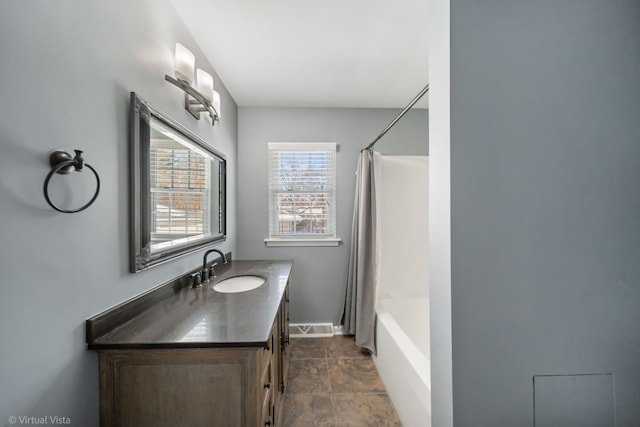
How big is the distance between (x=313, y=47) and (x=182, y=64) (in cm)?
90

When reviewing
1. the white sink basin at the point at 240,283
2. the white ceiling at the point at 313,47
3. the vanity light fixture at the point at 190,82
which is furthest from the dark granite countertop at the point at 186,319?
the white ceiling at the point at 313,47

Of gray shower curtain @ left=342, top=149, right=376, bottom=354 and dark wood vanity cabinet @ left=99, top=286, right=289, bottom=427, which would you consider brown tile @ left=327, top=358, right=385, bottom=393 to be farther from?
dark wood vanity cabinet @ left=99, top=286, right=289, bottom=427

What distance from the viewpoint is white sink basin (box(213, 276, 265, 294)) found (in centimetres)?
179

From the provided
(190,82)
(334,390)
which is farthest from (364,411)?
(190,82)

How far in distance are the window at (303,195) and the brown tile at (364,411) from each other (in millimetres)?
1387

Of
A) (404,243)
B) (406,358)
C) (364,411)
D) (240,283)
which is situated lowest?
(364,411)

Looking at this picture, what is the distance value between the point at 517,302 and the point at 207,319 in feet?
3.95

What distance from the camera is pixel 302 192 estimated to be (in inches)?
110

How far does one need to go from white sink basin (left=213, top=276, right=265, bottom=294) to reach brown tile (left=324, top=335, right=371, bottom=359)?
108cm

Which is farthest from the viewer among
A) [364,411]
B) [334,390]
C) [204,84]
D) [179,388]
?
[334,390]

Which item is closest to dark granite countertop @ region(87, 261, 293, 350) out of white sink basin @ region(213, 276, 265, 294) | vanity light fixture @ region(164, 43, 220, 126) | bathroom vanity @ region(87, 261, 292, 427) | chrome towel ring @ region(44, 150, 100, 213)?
bathroom vanity @ region(87, 261, 292, 427)

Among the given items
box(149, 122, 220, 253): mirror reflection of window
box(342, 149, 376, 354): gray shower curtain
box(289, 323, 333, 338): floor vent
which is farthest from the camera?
box(289, 323, 333, 338): floor vent

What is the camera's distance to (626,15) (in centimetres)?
82

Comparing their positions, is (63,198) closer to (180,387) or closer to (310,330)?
(180,387)
